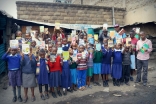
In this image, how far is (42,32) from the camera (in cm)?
642

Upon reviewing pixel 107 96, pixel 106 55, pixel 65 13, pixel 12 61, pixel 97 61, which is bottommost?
pixel 107 96

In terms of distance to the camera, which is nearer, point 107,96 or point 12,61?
point 12,61

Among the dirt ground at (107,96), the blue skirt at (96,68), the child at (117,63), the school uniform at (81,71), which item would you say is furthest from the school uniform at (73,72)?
the child at (117,63)

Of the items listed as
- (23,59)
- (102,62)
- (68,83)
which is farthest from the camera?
(102,62)

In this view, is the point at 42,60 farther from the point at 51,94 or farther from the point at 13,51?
the point at 51,94

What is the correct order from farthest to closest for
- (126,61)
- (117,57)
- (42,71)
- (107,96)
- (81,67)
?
(126,61) → (117,57) → (81,67) → (107,96) → (42,71)

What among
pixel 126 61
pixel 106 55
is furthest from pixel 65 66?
pixel 126 61

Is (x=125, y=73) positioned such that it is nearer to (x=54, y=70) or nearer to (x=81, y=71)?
(x=81, y=71)

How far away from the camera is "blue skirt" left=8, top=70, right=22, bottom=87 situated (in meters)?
4.50

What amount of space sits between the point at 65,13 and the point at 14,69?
6.75 metres

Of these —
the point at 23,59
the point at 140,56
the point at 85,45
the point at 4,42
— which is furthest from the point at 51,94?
the point at 4,42

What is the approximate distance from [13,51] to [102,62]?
300 centimetres

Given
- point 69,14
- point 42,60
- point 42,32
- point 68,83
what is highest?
point 69,14

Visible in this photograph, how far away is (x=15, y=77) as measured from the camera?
14.9 feet
